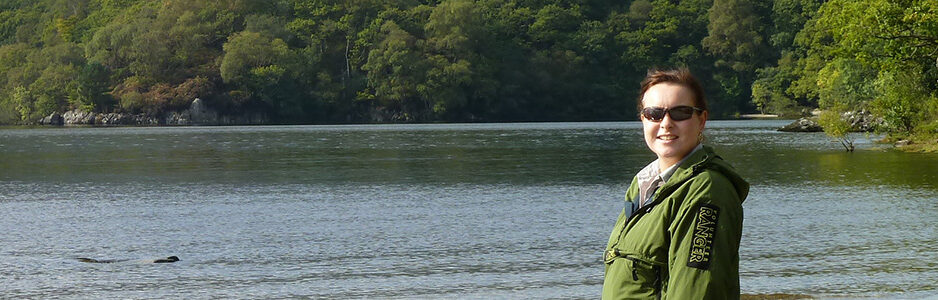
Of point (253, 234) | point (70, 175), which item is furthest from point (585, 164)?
point (253, 234)

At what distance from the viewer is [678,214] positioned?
11.4ft

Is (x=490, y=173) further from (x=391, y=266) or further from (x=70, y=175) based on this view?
(x=391, y=266)

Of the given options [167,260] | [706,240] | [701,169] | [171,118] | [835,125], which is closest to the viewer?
[706,240]

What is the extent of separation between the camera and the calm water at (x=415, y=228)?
13.0 m

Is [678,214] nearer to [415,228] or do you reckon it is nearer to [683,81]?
[683,81]

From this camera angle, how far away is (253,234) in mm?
18500

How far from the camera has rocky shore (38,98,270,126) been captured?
116500 mm

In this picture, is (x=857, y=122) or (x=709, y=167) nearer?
(x=709, y=167)

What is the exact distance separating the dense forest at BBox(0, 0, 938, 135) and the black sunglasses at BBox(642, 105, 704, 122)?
108413 millimetres

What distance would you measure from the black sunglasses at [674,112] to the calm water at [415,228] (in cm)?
841

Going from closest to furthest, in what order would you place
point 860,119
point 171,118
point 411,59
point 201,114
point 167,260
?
point 167,260 → point 860,119 → point 411,59 → point 201,114 → point 171,118

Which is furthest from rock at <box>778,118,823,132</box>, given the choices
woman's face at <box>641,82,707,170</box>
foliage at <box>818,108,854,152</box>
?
woman's face at <box>641,82,707,170</box>

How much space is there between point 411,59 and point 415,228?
319 feet

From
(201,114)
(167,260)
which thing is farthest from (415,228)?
(201,114)
